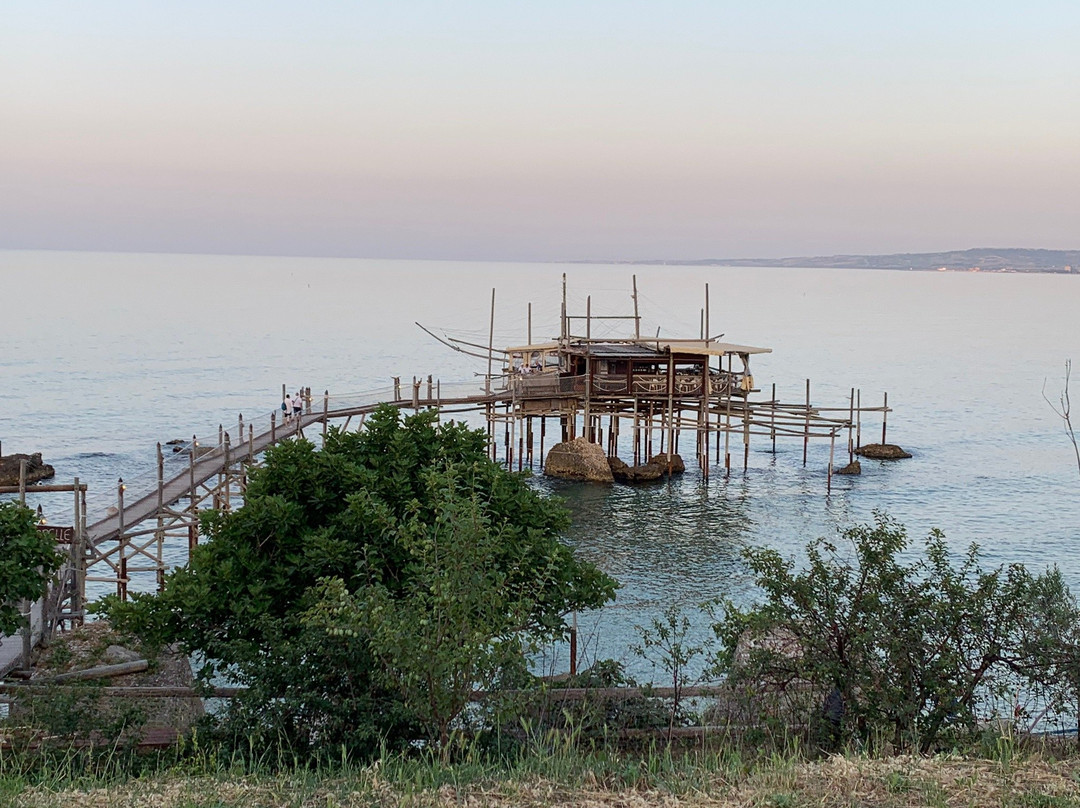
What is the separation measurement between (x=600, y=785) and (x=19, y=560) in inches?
423

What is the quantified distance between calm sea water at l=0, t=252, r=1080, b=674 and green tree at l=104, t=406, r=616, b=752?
9.23m

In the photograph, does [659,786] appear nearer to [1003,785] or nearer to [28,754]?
[1003,785]

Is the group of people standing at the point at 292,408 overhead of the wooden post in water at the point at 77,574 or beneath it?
overhead

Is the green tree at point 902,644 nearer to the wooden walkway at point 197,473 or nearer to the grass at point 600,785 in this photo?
the grass at point 600,785

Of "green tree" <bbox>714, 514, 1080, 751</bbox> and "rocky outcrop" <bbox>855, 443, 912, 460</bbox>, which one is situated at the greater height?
"green tree" <bbox>714, 514, 1080, 751</bbox>

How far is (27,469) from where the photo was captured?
147ft

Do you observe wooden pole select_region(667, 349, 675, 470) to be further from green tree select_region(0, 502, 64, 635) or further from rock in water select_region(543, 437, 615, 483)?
green tree select_region(0, 502, 64, 635)

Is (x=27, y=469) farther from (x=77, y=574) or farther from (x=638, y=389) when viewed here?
(x=638, y=389)

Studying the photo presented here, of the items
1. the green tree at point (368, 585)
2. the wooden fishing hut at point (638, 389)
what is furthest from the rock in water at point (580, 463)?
the green tree at point (368, 585)

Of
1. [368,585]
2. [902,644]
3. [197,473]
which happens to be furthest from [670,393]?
[368,585]

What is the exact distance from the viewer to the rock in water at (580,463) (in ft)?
144

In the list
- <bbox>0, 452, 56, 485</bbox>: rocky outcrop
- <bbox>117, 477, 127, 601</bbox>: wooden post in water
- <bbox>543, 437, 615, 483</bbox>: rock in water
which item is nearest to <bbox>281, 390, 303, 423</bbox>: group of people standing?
<bbox>117, 477, 127, 601</bbox>: wooden post in water

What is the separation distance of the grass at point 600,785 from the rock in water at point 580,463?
111 ft

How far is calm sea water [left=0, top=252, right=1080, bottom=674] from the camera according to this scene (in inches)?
1403
